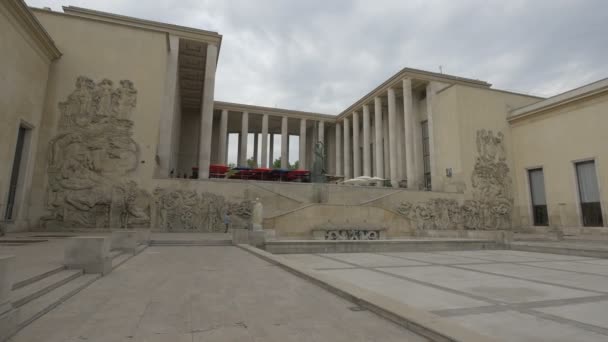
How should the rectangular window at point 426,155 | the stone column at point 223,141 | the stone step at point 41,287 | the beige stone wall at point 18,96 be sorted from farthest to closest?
the stone column at point 223,141
the rectangular window at point 426,155
the beige stone wall at point 18,96
the stone step at point 41,287

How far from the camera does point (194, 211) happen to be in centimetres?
1677

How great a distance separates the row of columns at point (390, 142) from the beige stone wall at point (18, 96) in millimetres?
23523

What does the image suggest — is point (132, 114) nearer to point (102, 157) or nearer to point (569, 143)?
point (102, 157)

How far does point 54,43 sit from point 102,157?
21.4ft

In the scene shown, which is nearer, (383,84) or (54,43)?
(54,43)

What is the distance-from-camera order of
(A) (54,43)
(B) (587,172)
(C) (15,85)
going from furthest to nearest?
(B) (587,172), (A) (54,43), (C) (15,85)

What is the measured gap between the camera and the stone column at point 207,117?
21.4 metres

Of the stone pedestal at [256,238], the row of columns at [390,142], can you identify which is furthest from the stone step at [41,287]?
the row of columns at [390,142]

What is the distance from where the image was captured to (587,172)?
2127cm

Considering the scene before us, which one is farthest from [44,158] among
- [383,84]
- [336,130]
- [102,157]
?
[336,130]

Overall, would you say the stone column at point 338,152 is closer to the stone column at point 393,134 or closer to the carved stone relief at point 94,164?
the stone column at point 393,134

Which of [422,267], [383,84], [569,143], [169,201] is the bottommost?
[422,267]

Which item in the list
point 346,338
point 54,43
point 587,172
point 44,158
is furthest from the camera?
point 587,172

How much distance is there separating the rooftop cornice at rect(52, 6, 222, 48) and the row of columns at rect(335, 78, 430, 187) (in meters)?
15.1
